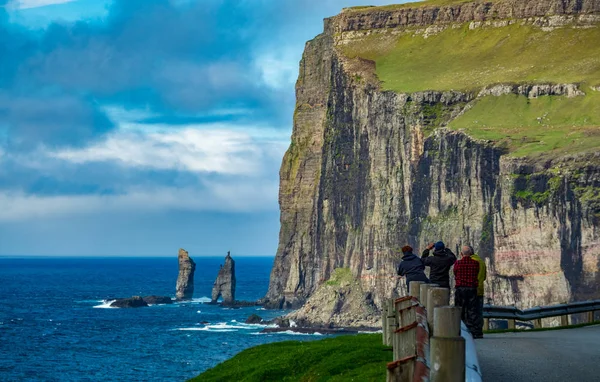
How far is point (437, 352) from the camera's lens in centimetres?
977

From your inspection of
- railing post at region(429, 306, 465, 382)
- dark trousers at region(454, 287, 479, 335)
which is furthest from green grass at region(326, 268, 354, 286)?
railing post at region(429, 306, 465, 382)

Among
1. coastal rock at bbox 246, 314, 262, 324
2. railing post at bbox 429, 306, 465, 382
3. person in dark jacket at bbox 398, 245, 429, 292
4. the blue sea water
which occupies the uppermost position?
person in dark jacket at bbox 398, 245, 429, 292

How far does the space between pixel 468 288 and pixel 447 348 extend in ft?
53.5

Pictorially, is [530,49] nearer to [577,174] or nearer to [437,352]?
[577,174]

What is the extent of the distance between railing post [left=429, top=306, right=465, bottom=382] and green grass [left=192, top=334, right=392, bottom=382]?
923 centimetres

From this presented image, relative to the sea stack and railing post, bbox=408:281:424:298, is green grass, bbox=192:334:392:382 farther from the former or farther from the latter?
the sea stack

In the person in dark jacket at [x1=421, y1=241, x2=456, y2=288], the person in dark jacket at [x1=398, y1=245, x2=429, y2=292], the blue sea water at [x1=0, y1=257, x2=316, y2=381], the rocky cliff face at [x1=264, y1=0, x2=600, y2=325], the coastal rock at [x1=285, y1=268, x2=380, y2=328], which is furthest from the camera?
Answer: the coastal rock at [x1=285, y1=268, x2=380, y2=328]

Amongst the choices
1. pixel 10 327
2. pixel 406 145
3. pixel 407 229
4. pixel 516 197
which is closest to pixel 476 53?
pixel 406 145

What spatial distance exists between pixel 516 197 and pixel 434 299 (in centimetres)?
10441

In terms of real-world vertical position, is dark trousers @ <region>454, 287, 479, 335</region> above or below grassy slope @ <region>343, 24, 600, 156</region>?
below

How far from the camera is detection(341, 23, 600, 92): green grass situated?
14450 cm

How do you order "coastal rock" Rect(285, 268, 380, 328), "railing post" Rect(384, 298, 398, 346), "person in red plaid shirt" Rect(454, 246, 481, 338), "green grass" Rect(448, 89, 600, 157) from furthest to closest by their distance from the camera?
"coastal rock" Rect(285, 268, 380, 328) < "green grass" Rect(448, 89, 600, 157) < "person in red plaid shirt" Rect(454, 246, 481, 338) < "railing post" Rect(384, 298, 398, 346)

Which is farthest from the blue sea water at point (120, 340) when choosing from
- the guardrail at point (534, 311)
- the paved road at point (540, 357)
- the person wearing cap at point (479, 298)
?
the paved road at point (540, 357)

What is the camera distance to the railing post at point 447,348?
9.66 metres
